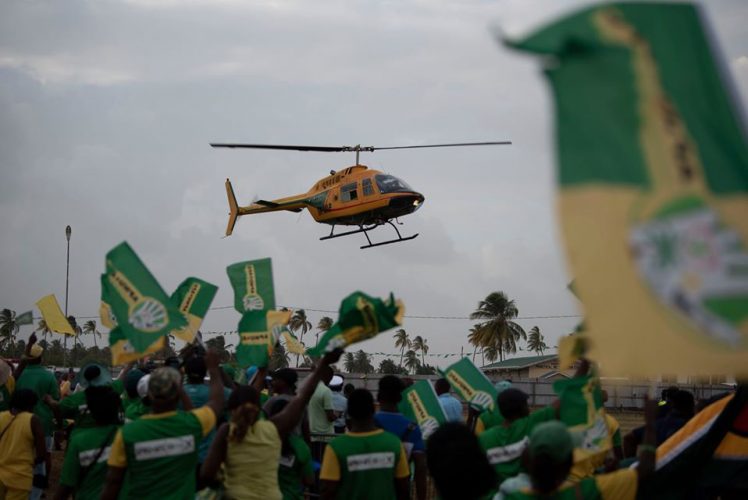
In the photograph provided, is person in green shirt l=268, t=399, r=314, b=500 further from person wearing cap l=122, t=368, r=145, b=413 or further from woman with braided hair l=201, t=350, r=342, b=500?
person wearing cap l=122, t=368, r=145, b=413

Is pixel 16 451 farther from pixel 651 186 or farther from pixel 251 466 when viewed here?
pixel 651 186

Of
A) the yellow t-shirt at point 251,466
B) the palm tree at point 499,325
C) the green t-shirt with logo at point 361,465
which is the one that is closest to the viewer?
the yellow t-shirt at point 251,466

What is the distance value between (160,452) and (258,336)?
1.40 metres

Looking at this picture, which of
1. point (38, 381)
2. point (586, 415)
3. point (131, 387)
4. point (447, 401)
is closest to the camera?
point (586, 415)

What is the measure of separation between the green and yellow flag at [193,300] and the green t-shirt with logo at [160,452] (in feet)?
5.28

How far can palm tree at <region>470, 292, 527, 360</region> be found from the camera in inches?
3477

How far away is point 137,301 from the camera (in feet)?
20.3

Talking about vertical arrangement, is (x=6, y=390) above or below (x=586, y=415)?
above

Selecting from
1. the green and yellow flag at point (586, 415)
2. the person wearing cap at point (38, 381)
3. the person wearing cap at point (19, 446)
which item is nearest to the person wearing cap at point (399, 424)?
the green and yellow flag at point (586, 415)

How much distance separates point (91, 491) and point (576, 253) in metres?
4.88

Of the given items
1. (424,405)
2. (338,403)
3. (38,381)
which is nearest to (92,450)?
(424,405)

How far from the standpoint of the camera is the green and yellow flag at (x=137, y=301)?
19.9 feet

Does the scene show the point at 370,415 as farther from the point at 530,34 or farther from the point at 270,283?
the point at 530,34

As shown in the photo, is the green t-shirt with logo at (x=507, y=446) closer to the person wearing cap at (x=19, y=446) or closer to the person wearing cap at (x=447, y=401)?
the person wearing cap at (x=447, y=401)
